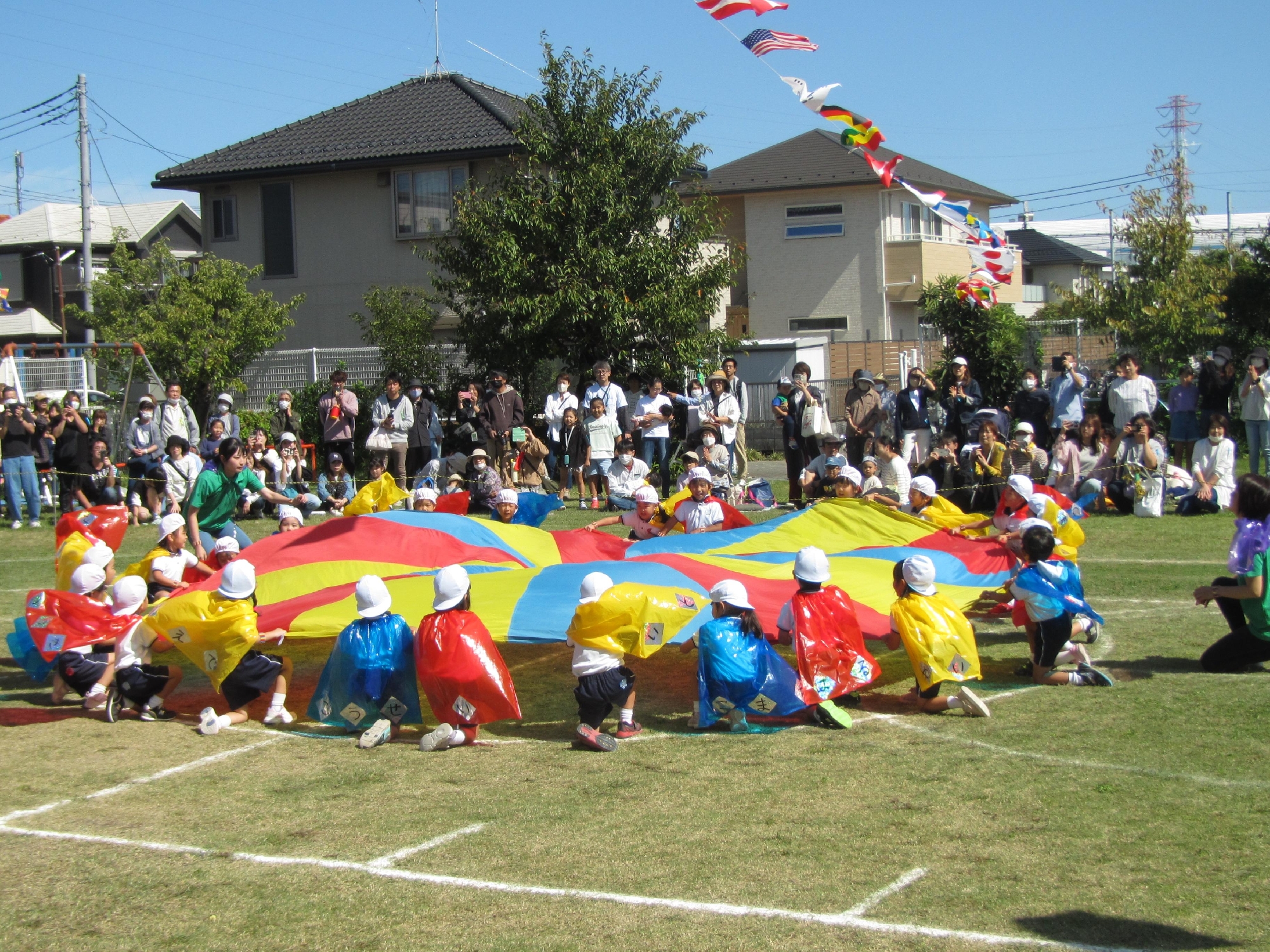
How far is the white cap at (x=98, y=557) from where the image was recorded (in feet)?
25.2

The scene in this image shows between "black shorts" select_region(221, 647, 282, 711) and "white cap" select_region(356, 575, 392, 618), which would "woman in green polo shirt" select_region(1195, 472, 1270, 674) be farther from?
"black shorts" select_region(221, 647, 282, 711)

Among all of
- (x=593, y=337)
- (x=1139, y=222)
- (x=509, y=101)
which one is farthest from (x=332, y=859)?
(x=1139, y=222)

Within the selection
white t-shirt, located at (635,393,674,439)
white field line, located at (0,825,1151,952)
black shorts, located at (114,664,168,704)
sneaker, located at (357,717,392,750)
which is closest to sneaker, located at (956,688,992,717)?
white field line, located at (0,825,1151,952)

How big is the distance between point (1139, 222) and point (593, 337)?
20.5 metres

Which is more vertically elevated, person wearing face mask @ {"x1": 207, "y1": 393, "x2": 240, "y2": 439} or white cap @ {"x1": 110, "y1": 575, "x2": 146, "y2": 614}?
person wearing face mask @ {"x1": 207, "y1": 393, "x2": 240, "y2": 439}

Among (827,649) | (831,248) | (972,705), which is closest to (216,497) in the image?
(827,649)

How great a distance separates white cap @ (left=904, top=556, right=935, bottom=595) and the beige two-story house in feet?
81.0

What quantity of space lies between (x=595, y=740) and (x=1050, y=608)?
2.72m

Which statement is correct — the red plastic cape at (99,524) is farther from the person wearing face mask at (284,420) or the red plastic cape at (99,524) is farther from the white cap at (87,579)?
→ the person wearing face mask at (284,420)

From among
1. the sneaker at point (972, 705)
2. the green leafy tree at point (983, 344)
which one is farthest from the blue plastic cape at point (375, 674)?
the green leafy tree at point (983, 344)

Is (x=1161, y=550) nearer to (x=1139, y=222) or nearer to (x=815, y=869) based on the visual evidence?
(x=815, y=869)

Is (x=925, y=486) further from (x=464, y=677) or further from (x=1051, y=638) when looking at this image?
(x=464, y=677)

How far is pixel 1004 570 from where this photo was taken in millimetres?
8672

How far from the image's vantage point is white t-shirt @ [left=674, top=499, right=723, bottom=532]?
1061cm
